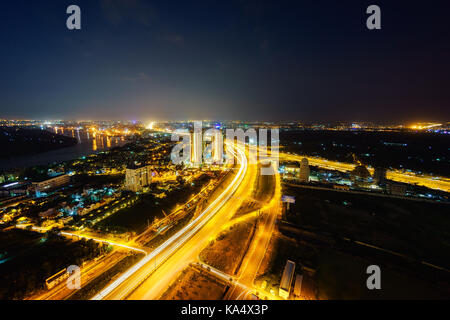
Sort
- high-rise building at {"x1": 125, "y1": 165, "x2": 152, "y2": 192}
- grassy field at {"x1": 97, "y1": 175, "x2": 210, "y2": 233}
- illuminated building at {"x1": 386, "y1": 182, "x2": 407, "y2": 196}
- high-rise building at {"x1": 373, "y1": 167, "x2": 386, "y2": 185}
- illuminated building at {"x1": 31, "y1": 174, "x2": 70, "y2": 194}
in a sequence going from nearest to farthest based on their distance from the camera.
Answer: grassy field at {"x1": 97, "y1": 175, "x2": 210, "y2": 233} → illuminated building at {"x1": 386, "y1": 182, "x2": 407, "y2": 196} → illuminated building at {"x1": 31, "y1": 174, "x2": 70, "y2": 194} → high-rise building at {"x1": 125, "y1": 165, "x2": 152, "y2": 192} → high-rise building at {"x1": 373, "y1": 167, "x2": 386, "y2": 185}

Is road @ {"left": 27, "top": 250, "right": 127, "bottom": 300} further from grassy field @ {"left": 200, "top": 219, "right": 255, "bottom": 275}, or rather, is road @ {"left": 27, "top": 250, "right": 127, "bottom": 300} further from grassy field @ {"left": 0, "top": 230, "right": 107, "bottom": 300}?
grassy field @ {"left": 200, "top": 219, "right": 255, "bottom": 275}

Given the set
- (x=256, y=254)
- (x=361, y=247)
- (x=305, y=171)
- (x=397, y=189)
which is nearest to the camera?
(x=256, y=254)

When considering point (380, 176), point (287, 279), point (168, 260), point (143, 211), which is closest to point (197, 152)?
point (143, 211)

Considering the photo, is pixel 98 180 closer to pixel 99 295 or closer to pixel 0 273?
pixel 0 273

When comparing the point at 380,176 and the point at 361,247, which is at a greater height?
the point at 380,176

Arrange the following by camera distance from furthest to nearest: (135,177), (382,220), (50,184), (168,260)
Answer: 1. (50,184)
2. (135,177)
3. (382,220)
4. (168,260)

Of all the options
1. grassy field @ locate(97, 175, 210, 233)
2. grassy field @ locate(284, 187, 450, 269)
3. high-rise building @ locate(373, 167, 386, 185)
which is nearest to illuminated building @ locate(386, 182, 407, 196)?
grassy field @ locate(284, 187, 450, 269)

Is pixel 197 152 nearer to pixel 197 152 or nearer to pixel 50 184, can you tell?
pixel 197 152

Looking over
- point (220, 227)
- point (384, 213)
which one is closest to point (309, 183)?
point (384, 213)
